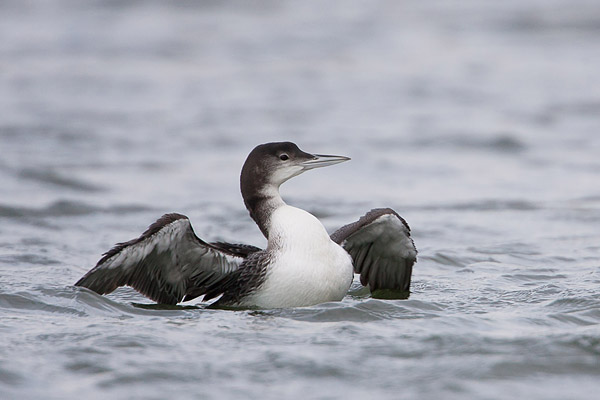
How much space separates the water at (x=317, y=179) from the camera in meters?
5.40

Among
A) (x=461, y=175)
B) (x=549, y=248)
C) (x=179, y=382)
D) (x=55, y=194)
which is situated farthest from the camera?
(x=461, y=175)

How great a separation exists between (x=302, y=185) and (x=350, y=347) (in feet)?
21.9

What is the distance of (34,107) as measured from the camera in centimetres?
1647

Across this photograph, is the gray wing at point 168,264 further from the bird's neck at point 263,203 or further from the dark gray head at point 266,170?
the dark gray head at point 266,170

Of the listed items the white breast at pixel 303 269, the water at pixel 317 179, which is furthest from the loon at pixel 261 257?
the water at pixel 317 179

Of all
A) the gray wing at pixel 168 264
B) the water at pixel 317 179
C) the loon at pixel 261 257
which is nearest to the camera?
the water at pixel 317 179

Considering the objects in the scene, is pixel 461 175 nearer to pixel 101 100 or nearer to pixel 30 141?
pixel 30 141

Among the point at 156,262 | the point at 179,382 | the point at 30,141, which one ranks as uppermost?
the point at 30,141

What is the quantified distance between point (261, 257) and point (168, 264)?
0.60m

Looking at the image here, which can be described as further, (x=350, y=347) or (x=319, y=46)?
(x=319, y=46)

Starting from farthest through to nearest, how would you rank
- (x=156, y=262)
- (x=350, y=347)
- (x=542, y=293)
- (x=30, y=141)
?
(x=30, y=141)
(x=542, y=293)
(x=156, y=262)
(x=350, y=347)

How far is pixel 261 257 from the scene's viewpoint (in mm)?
6438

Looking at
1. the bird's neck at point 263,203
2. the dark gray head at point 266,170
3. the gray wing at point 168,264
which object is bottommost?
the gray wing at point 168,264

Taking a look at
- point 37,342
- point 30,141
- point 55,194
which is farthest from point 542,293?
point 30,141
